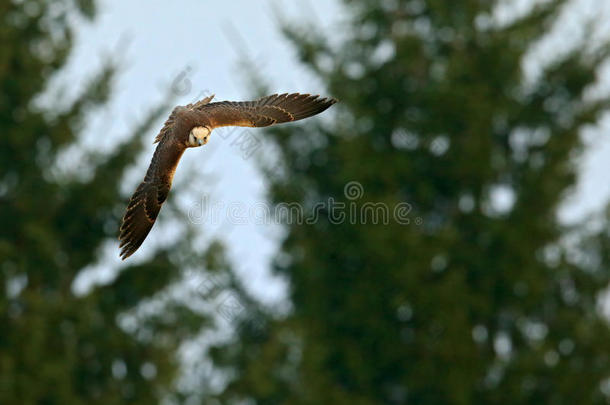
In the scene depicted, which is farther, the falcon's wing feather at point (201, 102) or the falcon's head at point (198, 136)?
the falcon's wing feather at point (201, 102)

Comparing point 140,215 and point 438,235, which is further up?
point 140,215

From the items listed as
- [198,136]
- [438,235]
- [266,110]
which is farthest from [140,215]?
[438,235]

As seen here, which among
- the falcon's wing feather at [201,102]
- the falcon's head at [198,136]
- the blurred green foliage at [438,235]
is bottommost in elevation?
the blurred green foliage at [438,235]

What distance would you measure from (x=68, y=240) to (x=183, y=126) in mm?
13131

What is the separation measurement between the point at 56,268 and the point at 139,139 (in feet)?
10.2

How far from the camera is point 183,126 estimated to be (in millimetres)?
11859

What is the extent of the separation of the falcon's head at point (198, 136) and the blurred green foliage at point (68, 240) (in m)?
12.3

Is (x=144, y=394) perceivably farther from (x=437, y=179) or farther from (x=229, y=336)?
(x=437, y=179)

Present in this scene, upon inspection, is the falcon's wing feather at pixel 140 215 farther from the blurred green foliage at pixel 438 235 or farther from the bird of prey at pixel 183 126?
the blurred green foliage at pixel 438 235

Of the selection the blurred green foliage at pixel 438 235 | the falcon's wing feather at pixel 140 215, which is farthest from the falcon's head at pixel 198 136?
the blurred green foliage at pixel 438 235

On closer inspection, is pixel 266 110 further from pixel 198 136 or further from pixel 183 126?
pixel 198 136

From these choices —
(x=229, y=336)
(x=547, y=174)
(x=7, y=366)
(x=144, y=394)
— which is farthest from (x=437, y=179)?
(x=7, y=366)

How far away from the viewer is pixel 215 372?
26500 mm

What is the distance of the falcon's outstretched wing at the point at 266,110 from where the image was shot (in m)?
12.1
